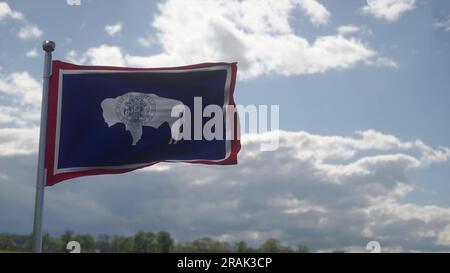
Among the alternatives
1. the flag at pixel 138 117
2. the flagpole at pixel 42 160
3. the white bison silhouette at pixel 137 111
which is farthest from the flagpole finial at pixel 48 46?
the white bison silhouette at pixel 137 111

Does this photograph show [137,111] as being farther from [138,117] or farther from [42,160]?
[42,160]

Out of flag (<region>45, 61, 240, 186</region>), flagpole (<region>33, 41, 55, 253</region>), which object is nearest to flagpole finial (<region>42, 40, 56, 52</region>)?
flagpole (<region>33, 41, 55, 253</region>)

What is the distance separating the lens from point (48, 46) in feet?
59.8

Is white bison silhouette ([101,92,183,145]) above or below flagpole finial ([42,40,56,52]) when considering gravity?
below

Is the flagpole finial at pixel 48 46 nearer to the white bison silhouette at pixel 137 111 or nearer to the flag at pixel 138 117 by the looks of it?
the flag at pixel 138 117

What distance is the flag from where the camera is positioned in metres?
18.8

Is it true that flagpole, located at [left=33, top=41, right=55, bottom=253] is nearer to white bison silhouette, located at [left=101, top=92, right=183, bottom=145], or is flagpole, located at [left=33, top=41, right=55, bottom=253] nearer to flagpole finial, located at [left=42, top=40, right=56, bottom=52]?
flagpole finial, located at [left=42, top=40, right=56, bottom=52]

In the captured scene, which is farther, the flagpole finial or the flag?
the flag

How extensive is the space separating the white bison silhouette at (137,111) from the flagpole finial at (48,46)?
7.84 feet

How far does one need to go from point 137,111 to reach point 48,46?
3534mm

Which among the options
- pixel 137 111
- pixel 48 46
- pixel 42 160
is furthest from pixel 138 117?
pixel 48 46
